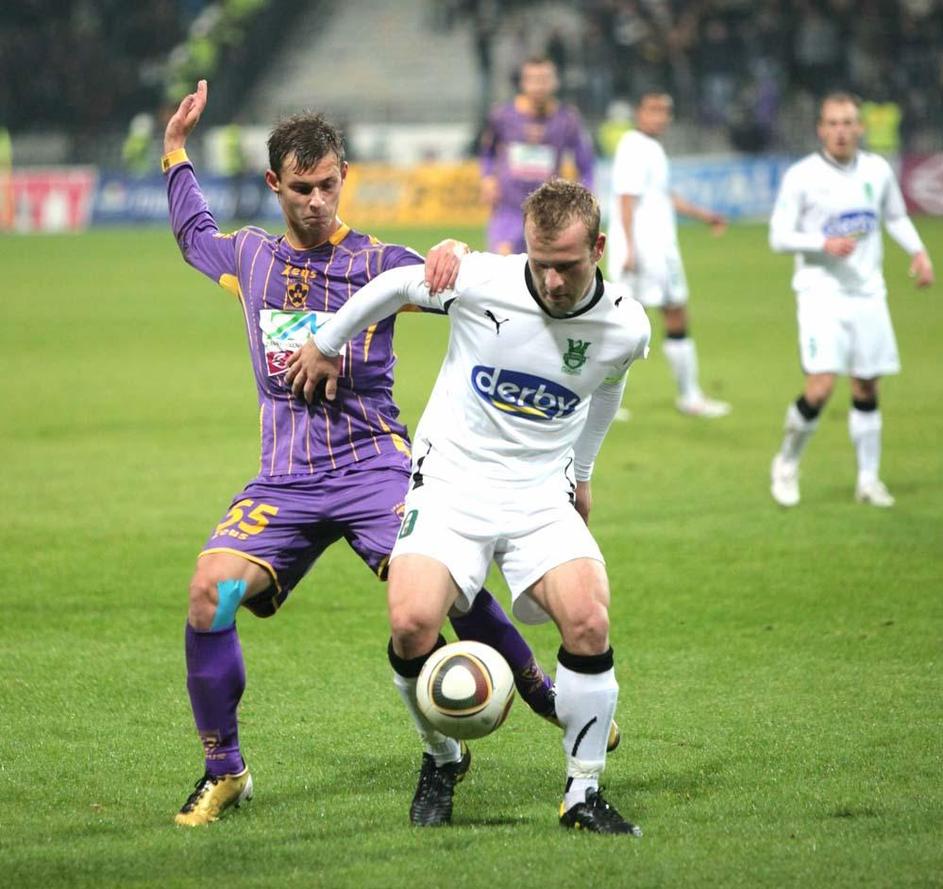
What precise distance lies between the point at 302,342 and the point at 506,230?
29.5 feet

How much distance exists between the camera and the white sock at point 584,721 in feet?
14.7

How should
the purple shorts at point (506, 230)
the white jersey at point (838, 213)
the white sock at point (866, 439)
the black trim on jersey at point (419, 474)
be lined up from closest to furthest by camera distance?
the black trim on jersey at point (419, 474), the white jersey at point (838, 213), the white sock at point (866, 439), the purple shorts at point (506, 230)

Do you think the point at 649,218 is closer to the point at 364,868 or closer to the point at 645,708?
the point at 645,708

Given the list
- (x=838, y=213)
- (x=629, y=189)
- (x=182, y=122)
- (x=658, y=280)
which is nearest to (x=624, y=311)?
(x=182, y=122)

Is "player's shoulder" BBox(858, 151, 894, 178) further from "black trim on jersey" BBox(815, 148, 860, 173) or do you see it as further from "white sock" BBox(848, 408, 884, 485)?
"white sock" BBox(848, 408, 884, 485)

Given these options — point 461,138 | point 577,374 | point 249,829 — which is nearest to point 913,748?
point 577,374

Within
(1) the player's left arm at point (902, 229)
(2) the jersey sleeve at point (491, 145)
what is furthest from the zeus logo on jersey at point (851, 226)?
(2) the jersey sleeve at point (491, 145)

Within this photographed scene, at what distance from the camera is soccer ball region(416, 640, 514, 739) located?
14.3 feet

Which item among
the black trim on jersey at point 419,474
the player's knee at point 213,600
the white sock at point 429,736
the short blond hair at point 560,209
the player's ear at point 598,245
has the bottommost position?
the white sock at point 429,736

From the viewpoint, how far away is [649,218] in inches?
494

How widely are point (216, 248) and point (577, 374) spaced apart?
4.50 ft

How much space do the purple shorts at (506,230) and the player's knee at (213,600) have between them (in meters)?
9.25

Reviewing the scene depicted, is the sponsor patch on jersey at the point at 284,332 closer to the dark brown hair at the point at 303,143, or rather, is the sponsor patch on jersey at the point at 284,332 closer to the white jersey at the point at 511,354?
the white jersey at the point at 511,354

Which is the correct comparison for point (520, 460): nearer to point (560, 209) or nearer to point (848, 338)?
point (560, 209)
